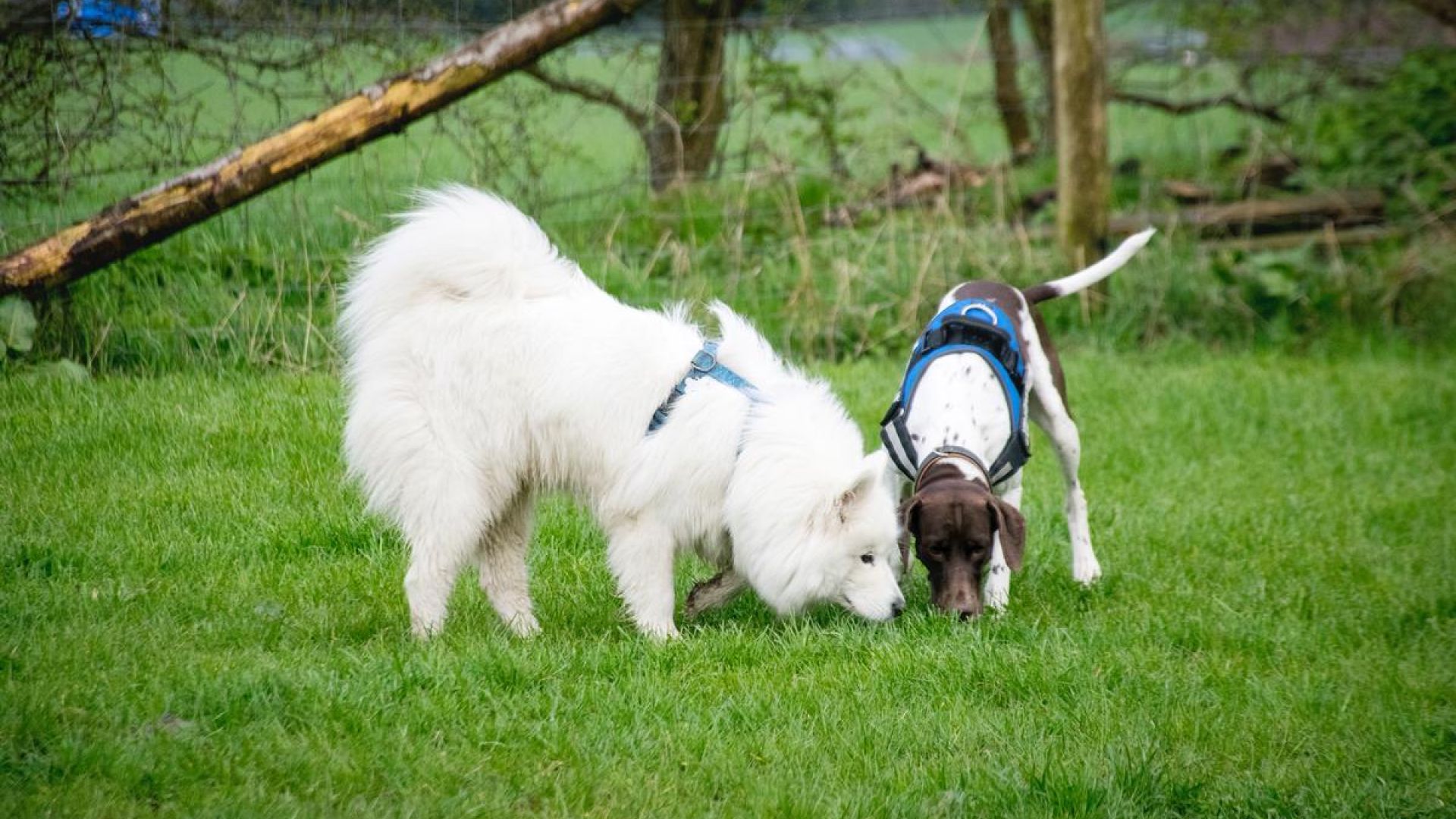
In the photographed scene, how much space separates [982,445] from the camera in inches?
235

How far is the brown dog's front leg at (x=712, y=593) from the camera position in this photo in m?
5.59

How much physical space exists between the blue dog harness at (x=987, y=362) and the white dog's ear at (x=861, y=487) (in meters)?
0.83

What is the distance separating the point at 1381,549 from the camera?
6.78 meters

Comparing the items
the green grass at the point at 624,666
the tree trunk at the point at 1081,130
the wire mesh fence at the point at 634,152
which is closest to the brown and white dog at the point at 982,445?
the green grass at the point at 624,666

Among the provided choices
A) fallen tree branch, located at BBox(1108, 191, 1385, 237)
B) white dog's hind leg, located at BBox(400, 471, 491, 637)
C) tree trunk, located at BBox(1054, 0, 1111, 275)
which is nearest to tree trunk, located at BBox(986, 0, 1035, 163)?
tree trunk, located at BBox(1054, 0, 1111, 275)

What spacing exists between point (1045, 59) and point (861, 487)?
8024mm

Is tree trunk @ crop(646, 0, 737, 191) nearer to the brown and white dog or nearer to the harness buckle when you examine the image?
the brown and white dog

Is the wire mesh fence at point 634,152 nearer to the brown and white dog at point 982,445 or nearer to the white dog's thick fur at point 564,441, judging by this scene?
the brown and white dog at point 982,445

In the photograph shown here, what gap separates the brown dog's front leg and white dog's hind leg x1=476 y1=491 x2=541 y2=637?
23.8 inches

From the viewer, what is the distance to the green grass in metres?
3.95

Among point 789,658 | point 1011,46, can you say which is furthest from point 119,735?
point 1011,46

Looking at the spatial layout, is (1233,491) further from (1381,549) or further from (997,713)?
(997,713)

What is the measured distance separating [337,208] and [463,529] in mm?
3940

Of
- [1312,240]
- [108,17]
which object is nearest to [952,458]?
[108,17]
